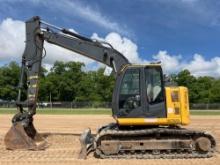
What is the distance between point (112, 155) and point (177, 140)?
2.07m

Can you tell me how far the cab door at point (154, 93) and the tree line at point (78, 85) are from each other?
255ft

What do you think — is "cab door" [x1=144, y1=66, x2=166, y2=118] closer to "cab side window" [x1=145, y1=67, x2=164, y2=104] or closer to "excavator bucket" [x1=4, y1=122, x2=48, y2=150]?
"cab side window" [x1=145, y1=67, x2=164, y2=104]

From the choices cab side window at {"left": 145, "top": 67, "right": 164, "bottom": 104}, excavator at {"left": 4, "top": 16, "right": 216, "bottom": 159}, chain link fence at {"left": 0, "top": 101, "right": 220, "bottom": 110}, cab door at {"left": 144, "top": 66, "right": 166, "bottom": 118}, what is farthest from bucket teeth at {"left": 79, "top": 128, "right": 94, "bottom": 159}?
chain link fence at {"left": 0, "top": 101, "right": 220, "bottom": 110}

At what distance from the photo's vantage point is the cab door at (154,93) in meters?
14.1

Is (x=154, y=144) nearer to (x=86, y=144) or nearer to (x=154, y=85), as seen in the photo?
(x=154, y=85)

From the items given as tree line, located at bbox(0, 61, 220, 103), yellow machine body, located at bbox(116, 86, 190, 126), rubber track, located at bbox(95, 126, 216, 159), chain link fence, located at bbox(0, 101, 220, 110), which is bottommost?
rubber track, located at bbox(95, 126, 216, 159)

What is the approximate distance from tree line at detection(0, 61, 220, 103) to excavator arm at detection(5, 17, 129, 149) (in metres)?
75.7

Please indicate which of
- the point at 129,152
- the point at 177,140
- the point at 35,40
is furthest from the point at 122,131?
the point at 35,40

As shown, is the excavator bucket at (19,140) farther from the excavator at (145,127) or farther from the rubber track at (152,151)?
the rubber track at (152,151)

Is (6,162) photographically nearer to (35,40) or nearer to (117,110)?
(117,110)

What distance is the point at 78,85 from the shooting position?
102438mm

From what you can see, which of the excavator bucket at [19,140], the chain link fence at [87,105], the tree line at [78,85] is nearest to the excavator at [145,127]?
the excavator bucket at [19,140]

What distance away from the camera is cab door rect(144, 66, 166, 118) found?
1409 cm

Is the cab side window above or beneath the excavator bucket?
above
